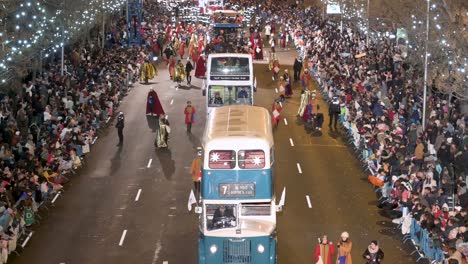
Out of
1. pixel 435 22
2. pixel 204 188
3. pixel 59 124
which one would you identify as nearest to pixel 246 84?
pixel 59 124

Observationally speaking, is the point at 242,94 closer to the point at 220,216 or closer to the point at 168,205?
the point at 168,205

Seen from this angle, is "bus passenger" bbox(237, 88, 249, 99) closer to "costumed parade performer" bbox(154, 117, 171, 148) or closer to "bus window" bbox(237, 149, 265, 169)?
"costumed parade performer" bbox(154, 117, 171, 148)

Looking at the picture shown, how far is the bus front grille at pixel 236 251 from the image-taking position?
79.5 feet

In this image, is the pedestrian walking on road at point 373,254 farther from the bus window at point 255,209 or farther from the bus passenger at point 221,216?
the bus passenger at point 221,216

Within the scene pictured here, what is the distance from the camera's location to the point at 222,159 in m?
24.6

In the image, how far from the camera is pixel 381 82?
1930 inches

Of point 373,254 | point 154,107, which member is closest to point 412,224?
point 373,254

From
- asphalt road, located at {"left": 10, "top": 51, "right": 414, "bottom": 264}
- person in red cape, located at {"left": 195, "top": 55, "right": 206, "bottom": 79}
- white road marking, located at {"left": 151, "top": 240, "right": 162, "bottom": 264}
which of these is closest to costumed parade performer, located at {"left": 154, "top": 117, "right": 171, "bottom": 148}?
asphalt road, located at {"left": 10, "top": 51, "right": 414, "bottom": 264}

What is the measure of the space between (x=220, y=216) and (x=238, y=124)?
3.13 meters

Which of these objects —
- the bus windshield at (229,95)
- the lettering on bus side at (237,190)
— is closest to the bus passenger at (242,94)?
the bus windshield at (229,95)

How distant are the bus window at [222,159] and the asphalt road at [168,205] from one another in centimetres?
386

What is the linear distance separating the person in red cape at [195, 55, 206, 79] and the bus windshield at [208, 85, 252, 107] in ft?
48.5

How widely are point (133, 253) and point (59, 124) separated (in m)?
12.3

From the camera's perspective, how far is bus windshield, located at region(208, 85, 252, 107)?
138 ft
